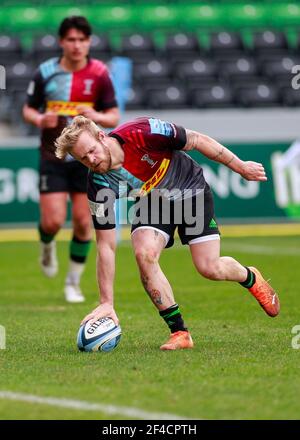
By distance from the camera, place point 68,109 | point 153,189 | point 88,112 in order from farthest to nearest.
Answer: point 68,109
point 88,112
point 153,189

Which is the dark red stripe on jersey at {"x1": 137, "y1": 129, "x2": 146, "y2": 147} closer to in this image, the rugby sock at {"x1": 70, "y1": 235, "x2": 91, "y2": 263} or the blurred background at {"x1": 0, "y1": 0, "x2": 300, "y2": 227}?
the rugby sock at {"x1": 70, "y1": 235, "x2": 91, "y2": 263}

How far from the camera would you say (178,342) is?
7.43 m

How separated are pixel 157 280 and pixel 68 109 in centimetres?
375

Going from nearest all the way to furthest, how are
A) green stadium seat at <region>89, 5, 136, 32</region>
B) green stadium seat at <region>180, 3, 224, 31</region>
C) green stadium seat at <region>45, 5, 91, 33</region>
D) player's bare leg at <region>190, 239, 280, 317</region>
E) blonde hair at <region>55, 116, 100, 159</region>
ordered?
blonde hair at <region>55, 116, 100, 159</region>
player's bare leg at <region>190, 239, 280, 317</region>
green stadium seat at <region>45, 5, 91, 33</region>
green stadium seat at <region>89, 5, 136, 32</region>
green stadium seat at <region>180, 3, 224, 31</region>

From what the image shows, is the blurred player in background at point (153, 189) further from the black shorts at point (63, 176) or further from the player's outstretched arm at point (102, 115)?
the black shorts at point (63, 176)

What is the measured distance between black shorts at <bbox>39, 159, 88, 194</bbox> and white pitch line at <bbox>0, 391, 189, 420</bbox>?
510 centimetres

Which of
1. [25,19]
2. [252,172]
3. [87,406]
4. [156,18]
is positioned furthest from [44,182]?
[156,18]

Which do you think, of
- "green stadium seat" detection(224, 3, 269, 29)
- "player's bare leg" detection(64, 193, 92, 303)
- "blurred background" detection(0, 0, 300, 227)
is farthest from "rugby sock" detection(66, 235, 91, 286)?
"green stadium seat" detection(224, 3, 269, 29)

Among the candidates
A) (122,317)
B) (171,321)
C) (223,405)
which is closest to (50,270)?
(122,317)

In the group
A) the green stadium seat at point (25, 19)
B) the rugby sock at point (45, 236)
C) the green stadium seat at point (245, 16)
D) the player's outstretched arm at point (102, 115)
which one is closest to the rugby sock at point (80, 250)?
the rugby sock at point (45, 236)

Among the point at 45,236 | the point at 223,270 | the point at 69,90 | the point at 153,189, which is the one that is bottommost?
the point at 45,236

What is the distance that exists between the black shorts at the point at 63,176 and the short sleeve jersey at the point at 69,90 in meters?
0.10

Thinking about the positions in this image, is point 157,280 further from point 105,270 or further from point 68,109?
point 68,109

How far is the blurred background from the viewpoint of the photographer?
61.9 feet
